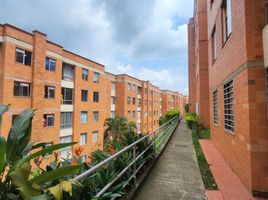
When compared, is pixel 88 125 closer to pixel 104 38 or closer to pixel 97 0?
pixel 104 38

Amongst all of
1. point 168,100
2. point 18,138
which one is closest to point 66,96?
point 18,138

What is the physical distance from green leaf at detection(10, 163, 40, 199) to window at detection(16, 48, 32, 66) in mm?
16474

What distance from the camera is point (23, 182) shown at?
1228mm

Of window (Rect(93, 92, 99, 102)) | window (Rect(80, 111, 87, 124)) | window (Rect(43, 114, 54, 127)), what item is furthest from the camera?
window (Rect(93, 92, 99, 102))

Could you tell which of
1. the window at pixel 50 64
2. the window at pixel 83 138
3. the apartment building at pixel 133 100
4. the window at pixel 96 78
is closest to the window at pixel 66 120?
the window at pixel 83 138

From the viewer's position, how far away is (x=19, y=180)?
121 cm

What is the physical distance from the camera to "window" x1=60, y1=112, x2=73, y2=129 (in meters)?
19.4

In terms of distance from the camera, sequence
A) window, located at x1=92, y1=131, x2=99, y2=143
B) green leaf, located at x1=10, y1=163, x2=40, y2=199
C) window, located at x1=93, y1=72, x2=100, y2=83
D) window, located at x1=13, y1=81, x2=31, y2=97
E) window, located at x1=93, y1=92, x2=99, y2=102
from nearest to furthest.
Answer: green leaf, located at x1=10, y1=163, x2=40, y2=199
window, located at x1=13, y1=81, x2=31, y2=97
window, located at x1=92, y1=131, x2=99, y2=143
window, located at x1=93, y1=92, x2=99, y2=102
window, located at x1=93, y1=72, x2=100, y2=83

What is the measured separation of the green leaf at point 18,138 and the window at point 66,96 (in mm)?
19039

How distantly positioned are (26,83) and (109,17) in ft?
32.9

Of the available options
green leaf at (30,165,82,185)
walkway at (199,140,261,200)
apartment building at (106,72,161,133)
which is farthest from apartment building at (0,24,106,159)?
green leaf at (30,165,82,185)

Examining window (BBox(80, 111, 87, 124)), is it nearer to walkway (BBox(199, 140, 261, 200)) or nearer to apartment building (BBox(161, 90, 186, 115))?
walkway (BBox(199, 140, 261, 200))

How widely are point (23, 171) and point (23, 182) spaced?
0.26 ft

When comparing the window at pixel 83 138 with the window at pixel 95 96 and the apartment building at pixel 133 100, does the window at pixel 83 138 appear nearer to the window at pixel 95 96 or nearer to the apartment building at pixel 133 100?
the window at pixel 95 96
